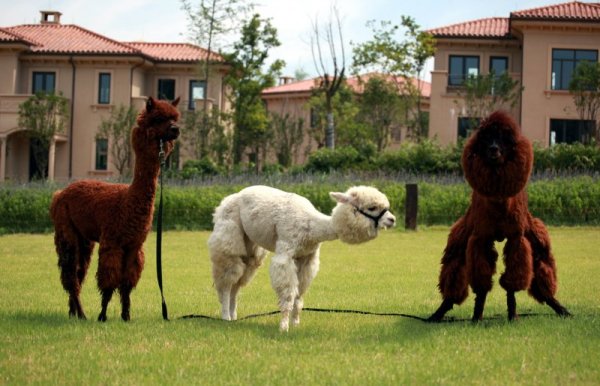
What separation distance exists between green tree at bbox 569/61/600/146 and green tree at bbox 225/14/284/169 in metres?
17.1

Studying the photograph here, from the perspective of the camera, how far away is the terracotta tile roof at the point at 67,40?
47625mm

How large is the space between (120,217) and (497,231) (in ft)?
14.7

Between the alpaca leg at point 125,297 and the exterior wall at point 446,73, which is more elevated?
the exterior wall at point 446,73

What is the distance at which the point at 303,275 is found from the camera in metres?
9.67

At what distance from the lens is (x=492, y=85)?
131 ft

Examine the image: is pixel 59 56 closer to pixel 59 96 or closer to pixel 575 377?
pixel 59 96

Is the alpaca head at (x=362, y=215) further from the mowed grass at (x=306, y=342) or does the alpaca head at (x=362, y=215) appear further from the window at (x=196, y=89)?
the window at (x=196, y=89)

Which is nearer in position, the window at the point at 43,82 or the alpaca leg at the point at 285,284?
the alpaca leg at the point at 285,284

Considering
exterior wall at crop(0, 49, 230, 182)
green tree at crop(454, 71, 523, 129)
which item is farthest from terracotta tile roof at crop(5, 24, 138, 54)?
green tree at crop(454, 71, 523, 129)

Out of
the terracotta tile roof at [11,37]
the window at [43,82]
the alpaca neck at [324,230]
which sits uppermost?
the terracotta tile roof at [11,37]

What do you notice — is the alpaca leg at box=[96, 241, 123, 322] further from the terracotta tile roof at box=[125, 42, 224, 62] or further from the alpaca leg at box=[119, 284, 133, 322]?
the terracotta tile roof at box=[125, 42, 224, 62]

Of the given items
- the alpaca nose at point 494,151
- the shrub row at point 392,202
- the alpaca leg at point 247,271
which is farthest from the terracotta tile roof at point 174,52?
the alpaca nose at point 494,151

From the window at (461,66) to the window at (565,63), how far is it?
15.4 ft

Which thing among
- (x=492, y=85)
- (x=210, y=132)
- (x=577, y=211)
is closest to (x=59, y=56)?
(x=210, y=132)
